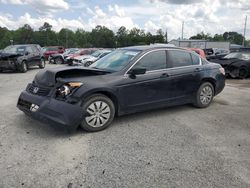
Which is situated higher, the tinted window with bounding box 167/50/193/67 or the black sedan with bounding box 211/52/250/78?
the tinted window with bounding box 167/50/193/67

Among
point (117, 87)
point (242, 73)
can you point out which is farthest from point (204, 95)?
point (242, 73)

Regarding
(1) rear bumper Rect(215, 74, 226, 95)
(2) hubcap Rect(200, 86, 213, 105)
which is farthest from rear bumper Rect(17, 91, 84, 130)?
(1) rear bumper Rect(215, 74, 226, 95)

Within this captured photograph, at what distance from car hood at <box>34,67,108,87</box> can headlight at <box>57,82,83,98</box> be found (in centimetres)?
16

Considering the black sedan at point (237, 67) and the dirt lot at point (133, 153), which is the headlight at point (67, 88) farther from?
the black sedan at point (237, 67)

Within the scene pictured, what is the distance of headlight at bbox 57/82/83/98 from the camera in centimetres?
500

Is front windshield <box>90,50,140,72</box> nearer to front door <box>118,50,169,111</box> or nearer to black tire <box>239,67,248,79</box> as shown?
front door <box>118,50,169,111</box>

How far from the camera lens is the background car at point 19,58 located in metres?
16.3

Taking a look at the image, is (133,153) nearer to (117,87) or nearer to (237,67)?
(117,87)

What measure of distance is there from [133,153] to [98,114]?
1.23 meters

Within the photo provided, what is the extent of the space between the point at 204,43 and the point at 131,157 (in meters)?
47.3

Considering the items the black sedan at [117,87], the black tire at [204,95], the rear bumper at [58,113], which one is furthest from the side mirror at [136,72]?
the black tire at [204,95]

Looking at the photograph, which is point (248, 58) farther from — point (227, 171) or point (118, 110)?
point (227, 171)

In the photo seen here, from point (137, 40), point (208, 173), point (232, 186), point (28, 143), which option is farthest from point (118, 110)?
point (137, 40)

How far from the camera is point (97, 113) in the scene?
5.25 meters
